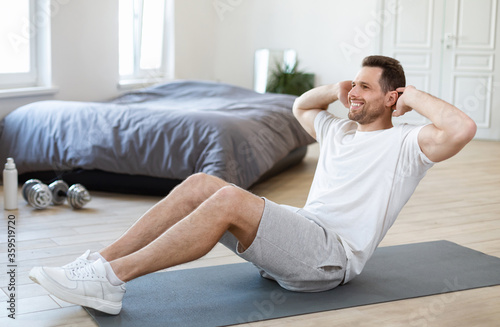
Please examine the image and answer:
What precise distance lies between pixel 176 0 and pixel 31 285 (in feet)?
15.0

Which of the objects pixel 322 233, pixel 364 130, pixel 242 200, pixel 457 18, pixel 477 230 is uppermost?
pixel 457 18

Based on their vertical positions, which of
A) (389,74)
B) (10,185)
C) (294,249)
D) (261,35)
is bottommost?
(10,185)

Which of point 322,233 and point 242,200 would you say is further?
point 322,233

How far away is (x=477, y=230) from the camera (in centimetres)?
349

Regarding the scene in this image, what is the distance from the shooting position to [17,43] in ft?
15.7

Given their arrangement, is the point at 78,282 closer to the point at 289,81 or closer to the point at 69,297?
the point at 69,297

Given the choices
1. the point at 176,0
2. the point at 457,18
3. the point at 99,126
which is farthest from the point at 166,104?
the point at 457,18

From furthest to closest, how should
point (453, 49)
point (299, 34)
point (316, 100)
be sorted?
point (299, 34) → point (453, 49) → point (316, 100)

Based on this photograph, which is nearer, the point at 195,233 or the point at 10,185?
the point at 195,233

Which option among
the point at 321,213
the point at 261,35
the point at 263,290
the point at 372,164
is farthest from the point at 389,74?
the point at 261,35

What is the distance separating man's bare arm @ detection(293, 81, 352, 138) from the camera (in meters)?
2.56

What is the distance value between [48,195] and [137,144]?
0.62 meters

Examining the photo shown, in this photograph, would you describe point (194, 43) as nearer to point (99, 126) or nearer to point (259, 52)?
point (259, 52)

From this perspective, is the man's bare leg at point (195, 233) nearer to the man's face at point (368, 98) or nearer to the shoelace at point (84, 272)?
the shoelace at point (84, 272)
